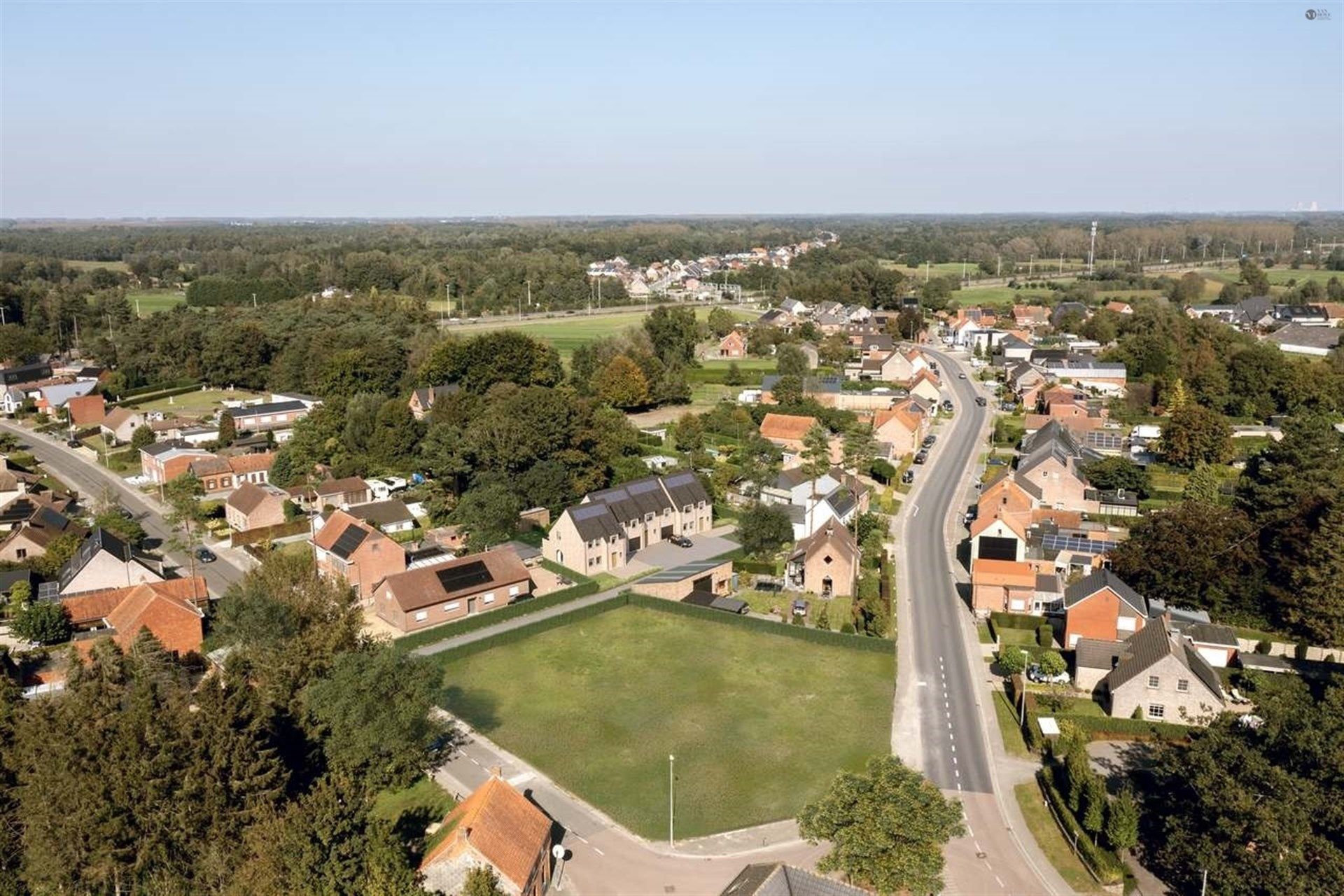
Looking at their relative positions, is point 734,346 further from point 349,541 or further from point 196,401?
point 349,541

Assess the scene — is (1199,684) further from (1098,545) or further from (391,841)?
(391,841)

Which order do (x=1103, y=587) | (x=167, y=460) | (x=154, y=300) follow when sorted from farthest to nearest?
(x=154, y=300) < (x=167, y=460) < (x=1103, y=587)

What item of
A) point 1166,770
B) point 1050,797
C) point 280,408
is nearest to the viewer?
point 1166,770

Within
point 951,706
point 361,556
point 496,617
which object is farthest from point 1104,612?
point 361,556

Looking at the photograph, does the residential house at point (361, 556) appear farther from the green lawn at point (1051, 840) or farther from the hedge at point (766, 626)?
the green lawn at point (1051, 840)

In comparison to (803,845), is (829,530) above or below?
above

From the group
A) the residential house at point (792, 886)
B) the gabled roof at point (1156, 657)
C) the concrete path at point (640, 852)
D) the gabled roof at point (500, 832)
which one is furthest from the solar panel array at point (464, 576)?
the gabled roof at point (1156, 657)

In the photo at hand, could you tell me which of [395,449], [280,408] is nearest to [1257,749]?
[395,449]
